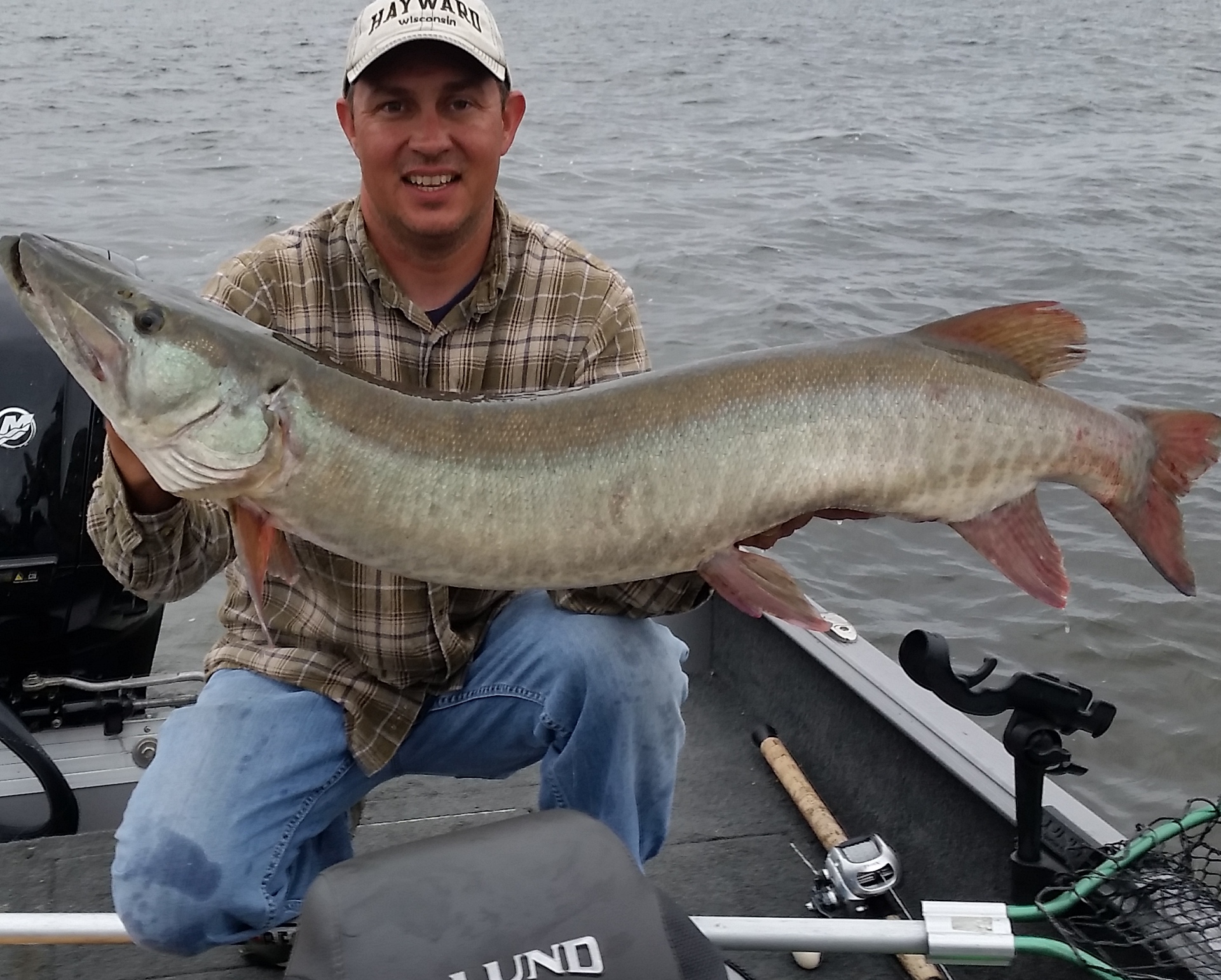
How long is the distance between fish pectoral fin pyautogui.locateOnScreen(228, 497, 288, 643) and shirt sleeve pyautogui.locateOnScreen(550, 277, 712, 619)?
0.62 meters

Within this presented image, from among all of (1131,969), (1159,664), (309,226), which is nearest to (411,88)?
(309,226)

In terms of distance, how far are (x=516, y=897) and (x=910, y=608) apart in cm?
424

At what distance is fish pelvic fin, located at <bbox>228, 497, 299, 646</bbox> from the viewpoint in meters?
2.12

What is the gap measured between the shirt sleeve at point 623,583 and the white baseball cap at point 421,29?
0.58 m

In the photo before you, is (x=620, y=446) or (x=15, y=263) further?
(x=620, y=446)

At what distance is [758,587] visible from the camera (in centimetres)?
228

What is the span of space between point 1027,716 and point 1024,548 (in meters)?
0.42

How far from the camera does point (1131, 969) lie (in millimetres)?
2336

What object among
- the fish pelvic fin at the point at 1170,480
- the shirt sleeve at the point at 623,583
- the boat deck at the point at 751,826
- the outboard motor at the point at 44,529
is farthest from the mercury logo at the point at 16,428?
the fish pelvic fin at the point at 1170,480

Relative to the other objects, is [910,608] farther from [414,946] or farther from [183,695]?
[414,946]

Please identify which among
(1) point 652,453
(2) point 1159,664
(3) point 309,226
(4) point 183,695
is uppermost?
(3) point 309,226

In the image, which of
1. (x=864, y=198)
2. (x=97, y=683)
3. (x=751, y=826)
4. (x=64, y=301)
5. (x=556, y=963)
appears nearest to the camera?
(x=556, y=963)

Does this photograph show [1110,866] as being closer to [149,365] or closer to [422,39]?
[149,365]

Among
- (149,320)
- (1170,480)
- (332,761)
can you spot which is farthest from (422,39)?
(1170,480)
